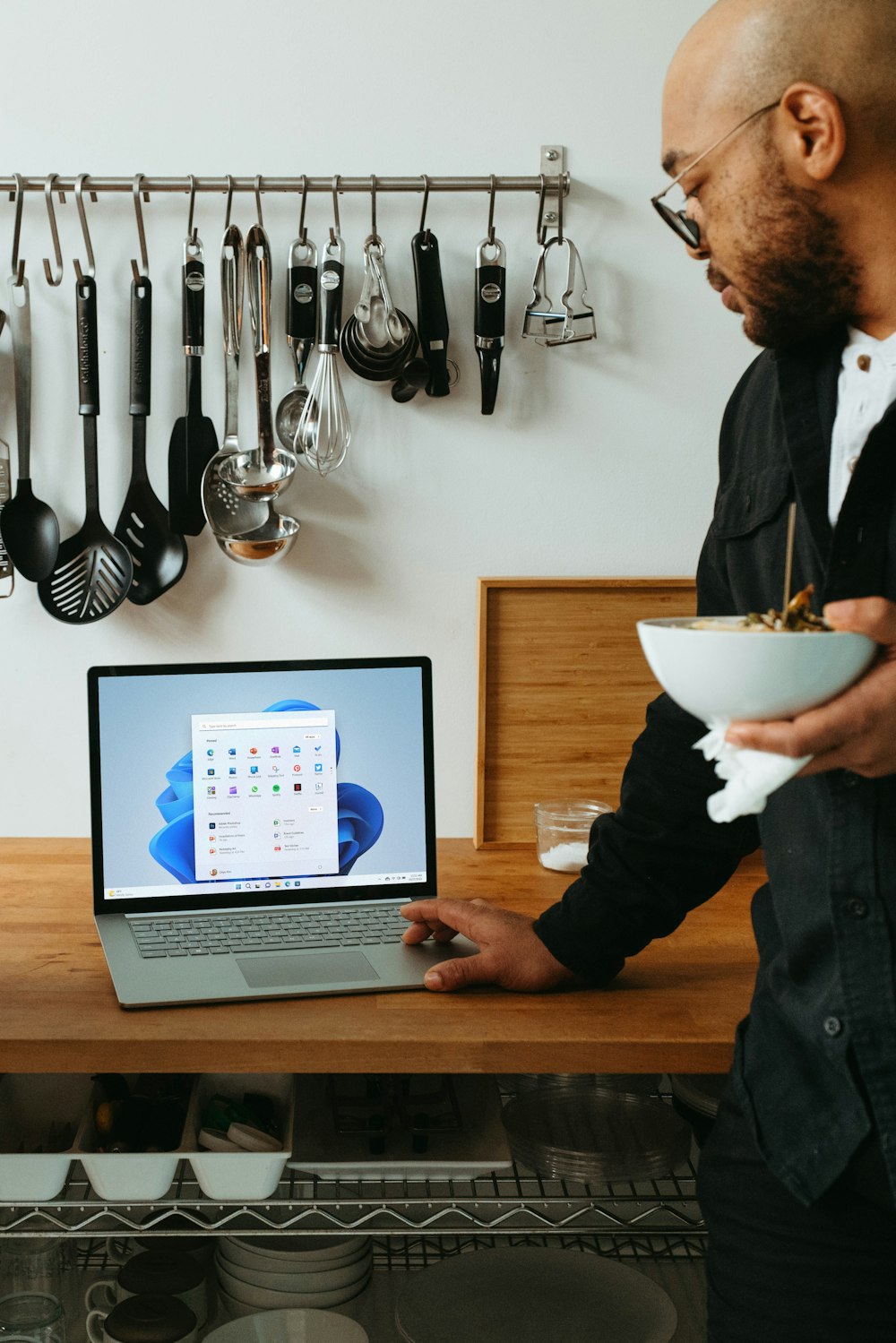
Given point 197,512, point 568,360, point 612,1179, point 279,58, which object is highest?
point 279,58

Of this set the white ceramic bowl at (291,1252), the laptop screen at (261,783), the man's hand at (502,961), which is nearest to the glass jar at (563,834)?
the laptop screen at (261,783)

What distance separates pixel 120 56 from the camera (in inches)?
60.5

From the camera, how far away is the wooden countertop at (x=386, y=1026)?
1015 millimetres

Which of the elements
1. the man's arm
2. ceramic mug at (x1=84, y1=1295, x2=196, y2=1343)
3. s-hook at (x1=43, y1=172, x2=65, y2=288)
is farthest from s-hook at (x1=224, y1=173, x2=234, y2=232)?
ceramic mug at (x1=84, y1=1295, x2=196, y2=1343)

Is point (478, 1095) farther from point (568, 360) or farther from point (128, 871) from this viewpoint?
point (568, 360)

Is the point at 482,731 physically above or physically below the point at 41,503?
below

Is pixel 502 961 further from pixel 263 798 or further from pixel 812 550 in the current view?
pixel 812 550

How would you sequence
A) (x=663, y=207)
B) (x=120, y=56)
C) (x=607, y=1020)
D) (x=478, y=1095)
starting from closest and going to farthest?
1. (x=663, y=207)
2. (x=607, y=1020)
3. (x=478, y=1095)
4. (x=120, y=56)

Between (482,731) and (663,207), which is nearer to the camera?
(663,207)

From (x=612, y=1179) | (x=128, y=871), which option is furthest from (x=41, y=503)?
(x=612, y=1179)

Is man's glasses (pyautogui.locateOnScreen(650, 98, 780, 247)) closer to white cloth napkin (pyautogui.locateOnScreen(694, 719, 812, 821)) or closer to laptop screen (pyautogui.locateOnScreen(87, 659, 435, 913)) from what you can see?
white cloth napkin (pyautogui.locateOnScreen(694, 719, 812, 821))

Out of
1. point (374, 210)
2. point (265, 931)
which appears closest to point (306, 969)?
point (265, 931)

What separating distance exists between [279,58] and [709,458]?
29.0 inches

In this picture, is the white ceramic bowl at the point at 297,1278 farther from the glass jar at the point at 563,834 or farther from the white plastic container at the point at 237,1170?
the glass jar at the point at 563,834
